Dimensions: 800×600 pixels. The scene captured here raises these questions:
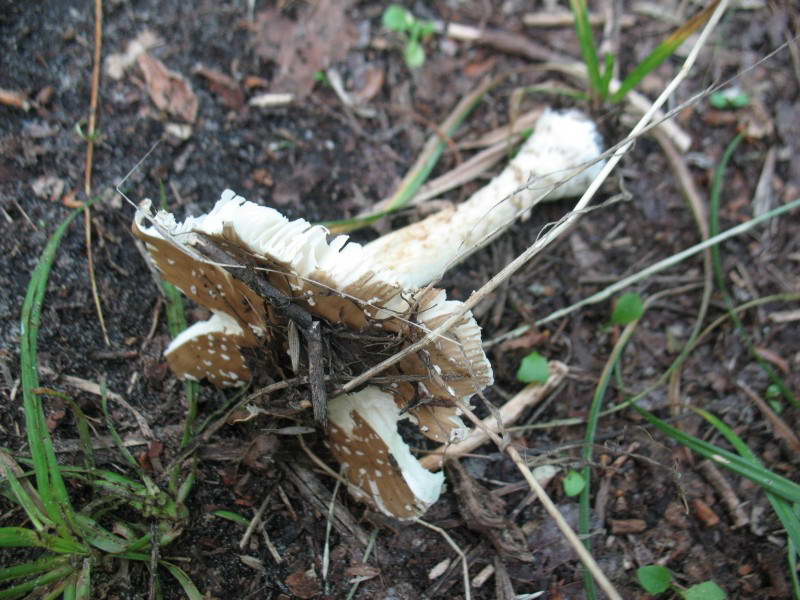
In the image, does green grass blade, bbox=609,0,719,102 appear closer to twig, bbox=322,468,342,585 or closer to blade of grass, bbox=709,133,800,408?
blade of grass, bbox=709,133,800,408

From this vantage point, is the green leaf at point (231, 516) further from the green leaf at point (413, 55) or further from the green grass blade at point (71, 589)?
the green leaf at point (413, 55)

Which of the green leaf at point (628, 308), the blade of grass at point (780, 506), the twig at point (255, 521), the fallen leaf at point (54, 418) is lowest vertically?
the blade of grass at point (780, 506)

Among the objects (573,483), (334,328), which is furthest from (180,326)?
(573,483)

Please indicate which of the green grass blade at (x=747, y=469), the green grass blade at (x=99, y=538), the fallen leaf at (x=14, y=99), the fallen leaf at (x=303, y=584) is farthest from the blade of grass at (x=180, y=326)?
the green grass blade at (x=747, y=469)

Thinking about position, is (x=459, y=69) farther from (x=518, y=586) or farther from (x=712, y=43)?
(x=518, y=586)

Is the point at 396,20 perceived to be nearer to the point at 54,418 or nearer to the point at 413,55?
the point at 413,55

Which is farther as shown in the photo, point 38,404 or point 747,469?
point 747,469

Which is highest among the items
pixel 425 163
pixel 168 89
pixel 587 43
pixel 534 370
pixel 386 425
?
pixel 168 89
